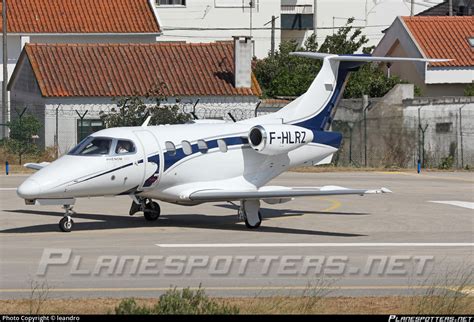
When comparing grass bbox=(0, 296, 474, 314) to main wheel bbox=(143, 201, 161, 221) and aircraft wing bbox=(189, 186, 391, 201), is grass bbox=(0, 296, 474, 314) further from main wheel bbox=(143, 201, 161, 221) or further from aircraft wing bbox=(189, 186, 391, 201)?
main wheel bbox=(143, 201, 161, 221)

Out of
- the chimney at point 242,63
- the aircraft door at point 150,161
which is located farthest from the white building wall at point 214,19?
the aircraft door at point 150,161

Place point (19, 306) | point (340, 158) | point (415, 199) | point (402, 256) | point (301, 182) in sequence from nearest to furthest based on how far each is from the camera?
1. point (19, 306)
2. point (402, 256)
3. point (415, 199)
4. point (301, 182)
5. point (340, 158)

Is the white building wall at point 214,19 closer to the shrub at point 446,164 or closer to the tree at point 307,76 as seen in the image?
the tree at point 307,76

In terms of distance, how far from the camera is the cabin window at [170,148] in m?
26.3

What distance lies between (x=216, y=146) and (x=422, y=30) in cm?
3717

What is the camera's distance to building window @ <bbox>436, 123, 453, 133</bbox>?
49.2 meters

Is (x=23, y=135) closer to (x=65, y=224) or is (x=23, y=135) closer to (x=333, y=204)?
(x=333, y=204)

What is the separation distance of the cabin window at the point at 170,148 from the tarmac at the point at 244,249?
5.94 ft

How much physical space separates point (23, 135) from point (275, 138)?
69.2 ft

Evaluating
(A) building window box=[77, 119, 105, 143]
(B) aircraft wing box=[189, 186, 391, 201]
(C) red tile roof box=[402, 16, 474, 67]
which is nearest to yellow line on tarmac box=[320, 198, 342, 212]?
(B) aircraft wing box=[189, 186, 391, 201]

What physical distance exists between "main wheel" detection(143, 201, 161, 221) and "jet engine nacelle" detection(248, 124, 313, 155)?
284 centimetres

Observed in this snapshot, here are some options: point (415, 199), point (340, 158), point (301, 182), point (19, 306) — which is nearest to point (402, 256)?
point (19, 306)

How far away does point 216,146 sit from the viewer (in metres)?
27.4

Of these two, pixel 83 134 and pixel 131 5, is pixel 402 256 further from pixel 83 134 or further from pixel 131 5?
pixel 131 5
